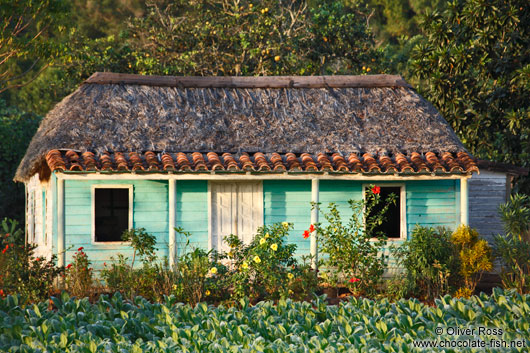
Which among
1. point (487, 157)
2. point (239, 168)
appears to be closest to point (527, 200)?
point (487, 157)

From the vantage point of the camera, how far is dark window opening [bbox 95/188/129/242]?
15.7 metres

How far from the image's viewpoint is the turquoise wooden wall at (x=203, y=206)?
15.2 metres

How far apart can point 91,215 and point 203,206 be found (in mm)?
2313

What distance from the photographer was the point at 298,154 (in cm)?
1549

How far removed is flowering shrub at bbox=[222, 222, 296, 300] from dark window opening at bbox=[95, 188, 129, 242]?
399cm

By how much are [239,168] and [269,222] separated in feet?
6.10

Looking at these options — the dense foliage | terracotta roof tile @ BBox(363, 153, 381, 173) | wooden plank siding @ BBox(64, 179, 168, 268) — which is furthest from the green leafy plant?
the dense foliage

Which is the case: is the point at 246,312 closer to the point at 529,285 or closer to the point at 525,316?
the point at 525,316

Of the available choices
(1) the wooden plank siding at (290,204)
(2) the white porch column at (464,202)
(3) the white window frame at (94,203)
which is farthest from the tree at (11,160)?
(2) the white porch column at (464,202)

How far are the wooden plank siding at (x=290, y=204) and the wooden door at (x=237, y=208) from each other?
171 mm

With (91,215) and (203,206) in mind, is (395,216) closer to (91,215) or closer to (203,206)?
(203,206)

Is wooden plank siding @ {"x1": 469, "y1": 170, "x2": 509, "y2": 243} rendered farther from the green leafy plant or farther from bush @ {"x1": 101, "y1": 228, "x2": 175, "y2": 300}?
bush @ {"x1": 101, "y1": 228, "x2": 175, "y2": 300}

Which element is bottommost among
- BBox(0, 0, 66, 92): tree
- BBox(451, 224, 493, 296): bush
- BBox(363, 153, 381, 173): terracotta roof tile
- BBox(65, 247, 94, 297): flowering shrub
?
BBox(65, 247, 94, 297): flowering shrub

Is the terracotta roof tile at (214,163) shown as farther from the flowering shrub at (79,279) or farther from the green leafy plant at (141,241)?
the flowering shrub at (79,279)
